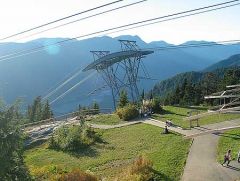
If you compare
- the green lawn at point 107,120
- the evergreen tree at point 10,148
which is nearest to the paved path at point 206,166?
the evergreen tree at point 10,148

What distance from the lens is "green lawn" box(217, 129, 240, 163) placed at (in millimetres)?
28666

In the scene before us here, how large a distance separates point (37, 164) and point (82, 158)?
3.61 m

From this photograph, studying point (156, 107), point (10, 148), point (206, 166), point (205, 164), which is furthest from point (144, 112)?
point (10, 148)

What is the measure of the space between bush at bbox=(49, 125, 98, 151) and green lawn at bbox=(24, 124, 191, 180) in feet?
3.13

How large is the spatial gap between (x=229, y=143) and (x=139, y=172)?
9393 millimetres

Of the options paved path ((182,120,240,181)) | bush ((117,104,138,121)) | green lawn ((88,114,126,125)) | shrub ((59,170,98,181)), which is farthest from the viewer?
bush ((117,104,138,121))

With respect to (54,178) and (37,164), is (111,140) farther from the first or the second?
(54,178)

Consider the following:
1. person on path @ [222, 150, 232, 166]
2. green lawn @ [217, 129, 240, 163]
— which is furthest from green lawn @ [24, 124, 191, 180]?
person on path @ [222, 150, 232, 166]

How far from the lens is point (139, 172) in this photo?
25.0 m

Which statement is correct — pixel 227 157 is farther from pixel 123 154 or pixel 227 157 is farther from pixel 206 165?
pixel 123 154

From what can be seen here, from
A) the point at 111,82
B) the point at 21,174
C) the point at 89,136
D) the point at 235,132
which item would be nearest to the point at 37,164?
the point at 89,136

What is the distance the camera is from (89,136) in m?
39.8

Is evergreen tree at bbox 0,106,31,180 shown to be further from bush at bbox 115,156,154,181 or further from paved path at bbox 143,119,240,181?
paved path at bbox 143,119,240,181

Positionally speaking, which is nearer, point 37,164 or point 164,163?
point 164,163
